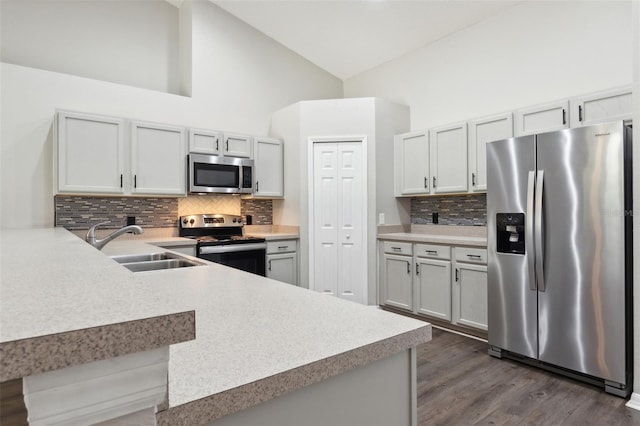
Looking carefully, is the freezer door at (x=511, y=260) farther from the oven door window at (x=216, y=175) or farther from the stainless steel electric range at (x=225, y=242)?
the oven door window at (x=216, y=175)

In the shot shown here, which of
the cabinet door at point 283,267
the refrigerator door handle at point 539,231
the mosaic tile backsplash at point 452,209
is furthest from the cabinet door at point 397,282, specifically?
the refrigerator door handle at point 539,231

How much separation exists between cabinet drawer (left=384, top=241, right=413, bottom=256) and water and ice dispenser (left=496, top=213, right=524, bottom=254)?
47.1 inches

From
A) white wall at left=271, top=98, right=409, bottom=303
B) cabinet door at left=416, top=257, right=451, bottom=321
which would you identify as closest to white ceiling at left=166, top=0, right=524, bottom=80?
white wall at left=271, top=98, right=409, bottom=303

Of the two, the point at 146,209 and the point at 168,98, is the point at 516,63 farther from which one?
the point at 146,209

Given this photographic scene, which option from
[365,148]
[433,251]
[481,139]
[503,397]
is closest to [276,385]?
[503,397]

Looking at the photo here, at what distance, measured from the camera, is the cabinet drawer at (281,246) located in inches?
171

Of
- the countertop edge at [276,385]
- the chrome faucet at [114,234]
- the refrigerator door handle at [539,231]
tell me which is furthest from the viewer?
the refrigerator door handle at [539,231]

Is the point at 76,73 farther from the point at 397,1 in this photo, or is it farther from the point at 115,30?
the point at 397,1

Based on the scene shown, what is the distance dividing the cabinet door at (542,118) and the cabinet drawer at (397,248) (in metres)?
1.56

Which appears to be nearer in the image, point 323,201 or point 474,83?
point 474,83

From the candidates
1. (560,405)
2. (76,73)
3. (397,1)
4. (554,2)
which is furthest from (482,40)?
(76,73)

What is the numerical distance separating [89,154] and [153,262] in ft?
6.22

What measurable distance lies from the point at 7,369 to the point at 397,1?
14.9 feet

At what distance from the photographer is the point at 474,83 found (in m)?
4.22
